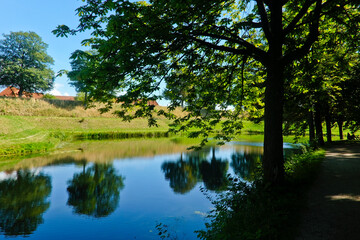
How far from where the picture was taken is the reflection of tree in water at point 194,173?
42.5ft

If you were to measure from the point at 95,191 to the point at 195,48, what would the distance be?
31.0 feet

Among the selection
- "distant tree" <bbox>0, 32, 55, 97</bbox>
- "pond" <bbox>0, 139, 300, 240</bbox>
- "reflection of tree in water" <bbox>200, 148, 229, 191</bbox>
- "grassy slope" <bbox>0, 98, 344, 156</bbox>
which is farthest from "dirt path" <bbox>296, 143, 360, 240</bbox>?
"distant tree" <bbox>0, 32, 55, 97</bbox>

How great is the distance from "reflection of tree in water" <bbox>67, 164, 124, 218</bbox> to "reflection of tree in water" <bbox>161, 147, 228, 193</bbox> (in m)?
3.45

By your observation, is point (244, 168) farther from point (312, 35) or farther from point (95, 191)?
point (312, 35)

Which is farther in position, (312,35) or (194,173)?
(194,173)

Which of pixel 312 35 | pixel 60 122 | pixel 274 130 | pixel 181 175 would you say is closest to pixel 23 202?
pixel 181 175

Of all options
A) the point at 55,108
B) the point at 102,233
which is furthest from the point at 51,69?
the point at 102,233

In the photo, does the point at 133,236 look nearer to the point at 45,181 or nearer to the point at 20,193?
the point at 20,193

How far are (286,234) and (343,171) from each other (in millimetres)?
7242

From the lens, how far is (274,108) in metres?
7.29

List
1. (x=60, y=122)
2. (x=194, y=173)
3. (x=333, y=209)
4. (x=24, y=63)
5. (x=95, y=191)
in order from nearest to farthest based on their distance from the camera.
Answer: (x=333, y=209) < (x=95, y=191) < (x=194, y=173) < (x=60, y=122) < (x=24, y=63)

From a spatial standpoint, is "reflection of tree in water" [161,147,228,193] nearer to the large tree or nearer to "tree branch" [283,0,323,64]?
the large tree

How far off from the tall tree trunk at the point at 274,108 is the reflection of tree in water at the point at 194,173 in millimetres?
5262

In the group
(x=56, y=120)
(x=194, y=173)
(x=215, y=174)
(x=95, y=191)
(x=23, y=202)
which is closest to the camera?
(x=23, y=202)
